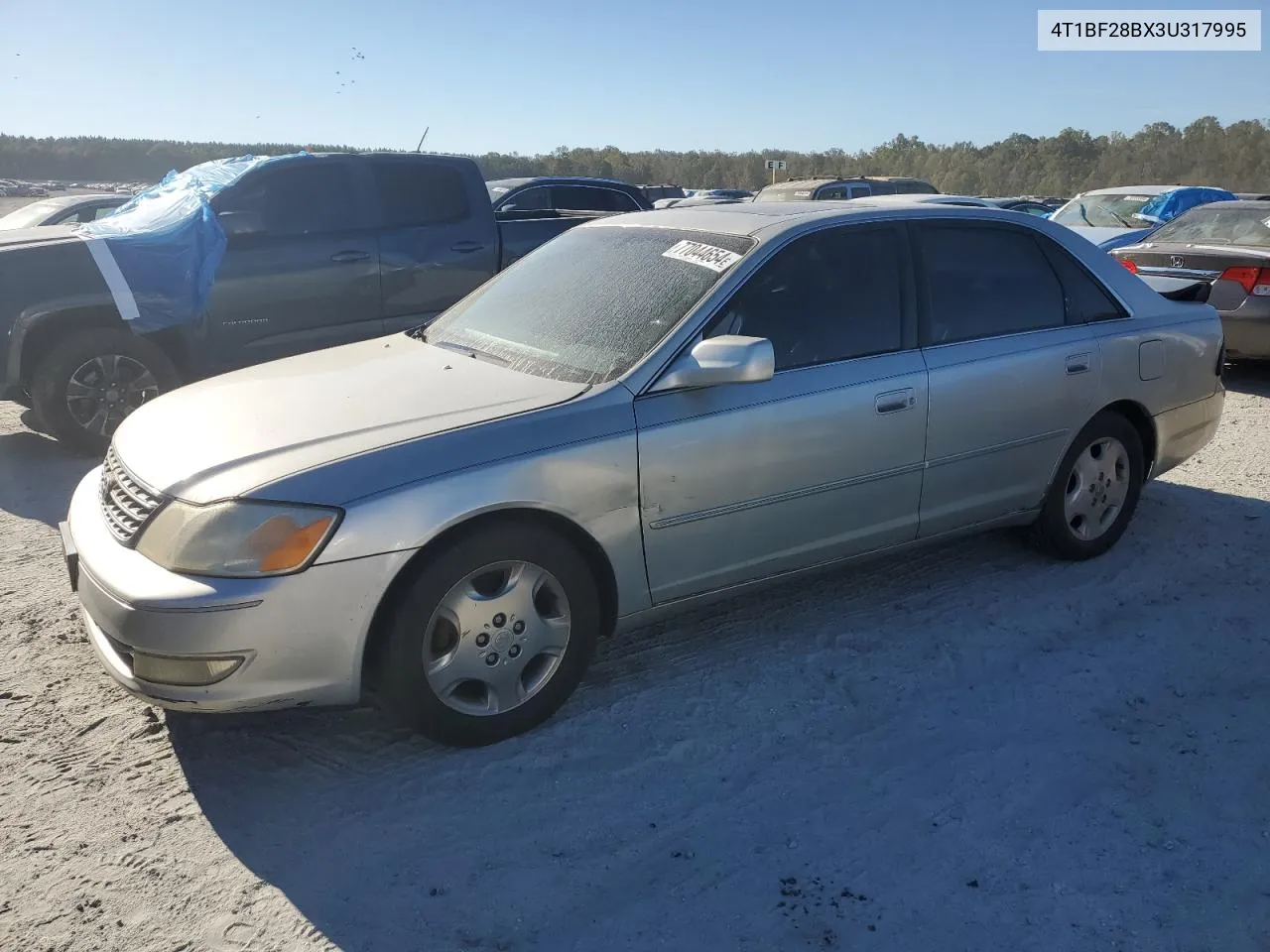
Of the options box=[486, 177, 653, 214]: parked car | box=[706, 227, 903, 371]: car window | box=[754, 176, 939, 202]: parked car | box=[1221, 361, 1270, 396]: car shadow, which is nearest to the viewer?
box=[706, 227, 903, 371]: car window

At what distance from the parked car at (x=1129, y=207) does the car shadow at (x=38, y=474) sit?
11.2 meters

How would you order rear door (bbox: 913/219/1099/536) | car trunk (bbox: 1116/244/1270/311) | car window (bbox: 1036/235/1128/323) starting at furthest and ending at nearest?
car trunk (bbox: 1116/244/1270/311) < car window (bbox: 1036/235/1128/323) < rear door (bbox: 913/219/1099/536)

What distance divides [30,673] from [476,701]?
1.74 meters

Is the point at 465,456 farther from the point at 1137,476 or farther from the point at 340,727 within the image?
the point at 1137,476

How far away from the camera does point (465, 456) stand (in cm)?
291

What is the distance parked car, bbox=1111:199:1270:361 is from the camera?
7.93 metres

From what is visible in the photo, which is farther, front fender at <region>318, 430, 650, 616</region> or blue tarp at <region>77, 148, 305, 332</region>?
blue tarp at <region>77, 148, 305, 332</region>

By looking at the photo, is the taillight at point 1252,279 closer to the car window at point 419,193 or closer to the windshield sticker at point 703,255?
the car window at point 419,193

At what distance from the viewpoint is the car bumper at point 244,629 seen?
8.77ft

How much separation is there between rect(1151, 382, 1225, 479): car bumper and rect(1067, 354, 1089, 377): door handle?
23.9 inches

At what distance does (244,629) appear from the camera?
2682 mm

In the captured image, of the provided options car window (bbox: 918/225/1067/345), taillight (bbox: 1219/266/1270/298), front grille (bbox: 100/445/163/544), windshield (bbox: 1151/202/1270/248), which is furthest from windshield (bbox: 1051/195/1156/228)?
front grille (bbox: 100/445/163/544)

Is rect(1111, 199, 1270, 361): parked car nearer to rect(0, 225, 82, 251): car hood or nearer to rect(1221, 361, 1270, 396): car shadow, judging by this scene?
rect(1221, 361, 1270, 396): car shadow

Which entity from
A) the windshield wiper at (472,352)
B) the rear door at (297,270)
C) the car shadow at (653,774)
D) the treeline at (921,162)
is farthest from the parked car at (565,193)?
the treeline at (921,162)
